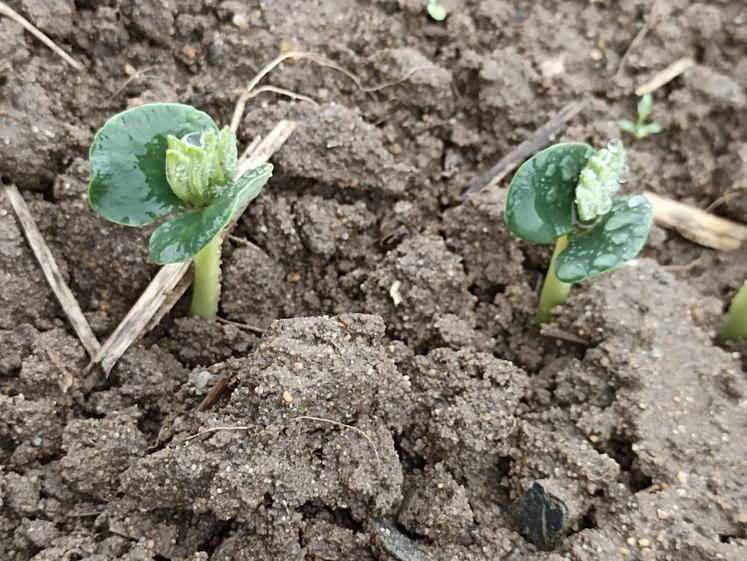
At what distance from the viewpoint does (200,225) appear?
1.35m

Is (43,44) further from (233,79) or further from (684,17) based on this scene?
(684,17)

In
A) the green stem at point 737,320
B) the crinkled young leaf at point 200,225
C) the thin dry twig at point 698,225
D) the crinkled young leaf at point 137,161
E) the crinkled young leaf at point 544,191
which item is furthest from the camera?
the thin dry twig at point 698,225

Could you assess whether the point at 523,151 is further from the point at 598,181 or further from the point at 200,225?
the point at 200,225

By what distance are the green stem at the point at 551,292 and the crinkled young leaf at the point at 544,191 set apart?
8 centimetres

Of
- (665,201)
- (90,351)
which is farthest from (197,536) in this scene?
(665,201)

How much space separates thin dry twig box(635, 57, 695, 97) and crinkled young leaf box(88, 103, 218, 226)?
1.18m

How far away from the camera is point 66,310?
61.2 inches

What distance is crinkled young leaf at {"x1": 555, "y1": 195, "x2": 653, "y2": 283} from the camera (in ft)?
4.75

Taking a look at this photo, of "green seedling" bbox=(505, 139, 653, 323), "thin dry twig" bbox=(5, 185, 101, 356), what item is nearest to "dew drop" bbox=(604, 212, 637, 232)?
"green seedling" bbox=(505, 139, 653, 323)

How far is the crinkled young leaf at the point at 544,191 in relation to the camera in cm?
152

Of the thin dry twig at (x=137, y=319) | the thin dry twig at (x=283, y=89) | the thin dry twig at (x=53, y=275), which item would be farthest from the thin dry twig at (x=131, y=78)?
the thin dry twig at (x=137, y=319)

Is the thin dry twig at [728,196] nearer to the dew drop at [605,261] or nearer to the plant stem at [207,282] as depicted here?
the dew drop at [605,261]

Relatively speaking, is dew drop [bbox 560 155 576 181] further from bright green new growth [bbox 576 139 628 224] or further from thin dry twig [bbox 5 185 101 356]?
thin dry twig [bbox 5 185 101 356]

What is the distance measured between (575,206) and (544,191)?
0.25 ft
